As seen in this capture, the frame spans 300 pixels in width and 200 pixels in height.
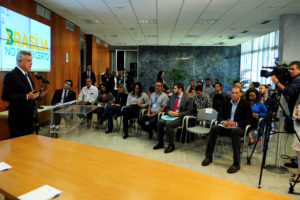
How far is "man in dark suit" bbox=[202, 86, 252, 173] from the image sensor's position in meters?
3.81

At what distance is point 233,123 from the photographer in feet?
12.8

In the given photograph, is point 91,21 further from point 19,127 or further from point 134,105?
point 19,127

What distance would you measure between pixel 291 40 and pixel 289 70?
455cm

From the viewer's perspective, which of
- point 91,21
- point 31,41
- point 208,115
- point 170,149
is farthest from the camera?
point 91,21

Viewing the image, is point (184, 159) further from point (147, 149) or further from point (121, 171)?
point (121, 171)

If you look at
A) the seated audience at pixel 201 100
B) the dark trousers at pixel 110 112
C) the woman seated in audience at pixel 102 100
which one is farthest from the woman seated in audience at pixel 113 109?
the seated audience at pixel 201 100

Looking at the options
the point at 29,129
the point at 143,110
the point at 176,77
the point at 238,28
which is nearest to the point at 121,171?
the point at 29,129

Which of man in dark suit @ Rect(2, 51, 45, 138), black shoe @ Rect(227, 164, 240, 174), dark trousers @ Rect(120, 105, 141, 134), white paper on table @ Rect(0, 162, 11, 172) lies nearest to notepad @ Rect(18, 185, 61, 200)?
white paper on table @ Rect(0, 162, 11, 172)

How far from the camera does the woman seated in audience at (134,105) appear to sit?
5.63m

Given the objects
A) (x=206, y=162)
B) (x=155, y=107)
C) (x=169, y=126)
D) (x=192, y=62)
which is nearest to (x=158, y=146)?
(x=169, y=126)

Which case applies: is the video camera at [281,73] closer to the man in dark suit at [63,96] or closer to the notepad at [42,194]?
the notepad at [42,194]

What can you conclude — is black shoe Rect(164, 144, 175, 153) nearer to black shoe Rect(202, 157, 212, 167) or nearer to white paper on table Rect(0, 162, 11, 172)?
black shoe Rect(202, 157, 212, 167)

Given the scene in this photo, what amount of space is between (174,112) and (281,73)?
2205 millimetres

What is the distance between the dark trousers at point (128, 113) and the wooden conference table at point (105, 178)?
3.63m
